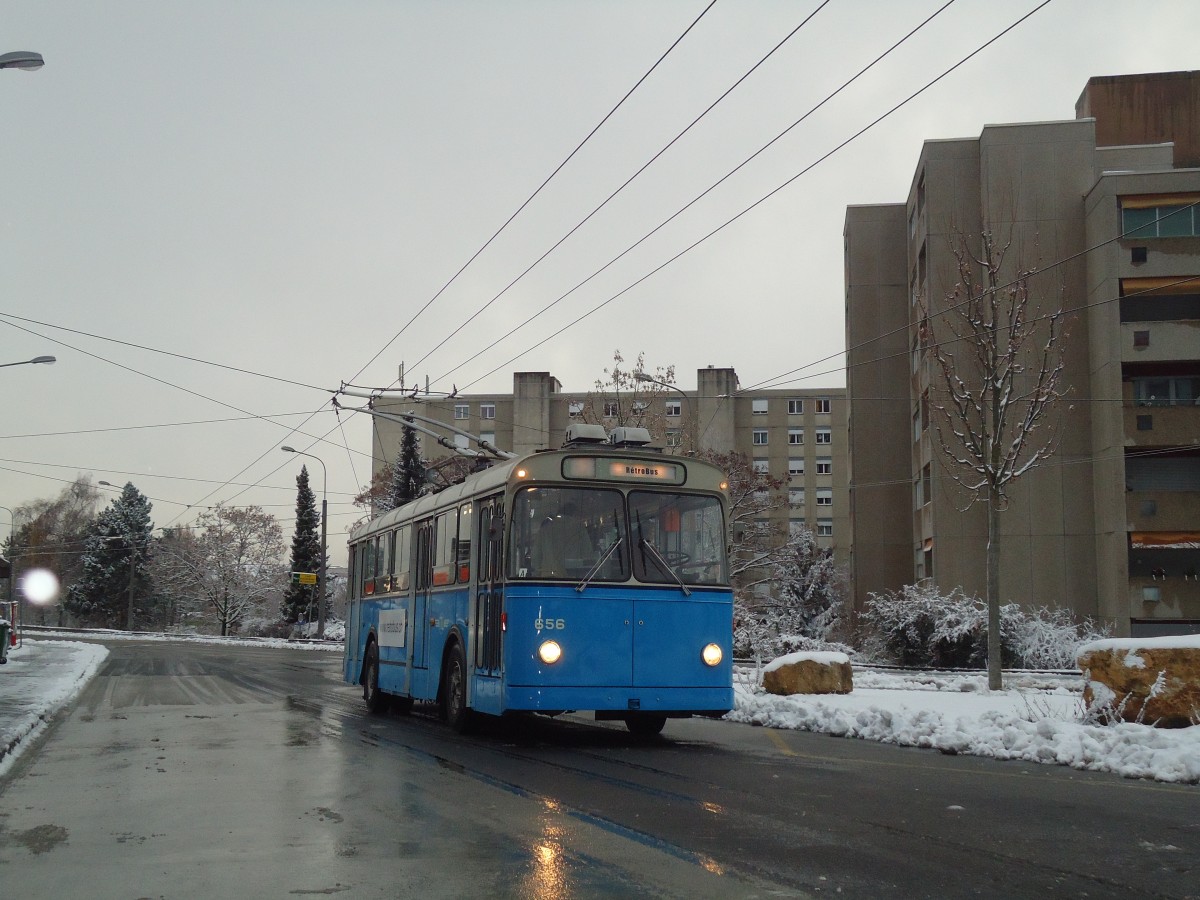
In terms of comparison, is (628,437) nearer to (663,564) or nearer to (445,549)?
(663,564)

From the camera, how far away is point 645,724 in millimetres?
15062

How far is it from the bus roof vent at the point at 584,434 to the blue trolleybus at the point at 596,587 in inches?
1.0

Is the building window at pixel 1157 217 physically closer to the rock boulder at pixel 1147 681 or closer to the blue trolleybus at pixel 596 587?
the rock boulder at pixel 1147 681

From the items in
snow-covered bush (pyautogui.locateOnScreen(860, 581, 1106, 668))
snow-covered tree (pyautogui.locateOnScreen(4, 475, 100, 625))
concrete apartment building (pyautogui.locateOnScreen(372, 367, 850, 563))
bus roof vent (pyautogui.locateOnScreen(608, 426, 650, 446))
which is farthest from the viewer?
snow-covered tree (pyautogui.locateOnScreen(4, 475, 100, 625))

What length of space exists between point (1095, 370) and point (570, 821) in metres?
36.1

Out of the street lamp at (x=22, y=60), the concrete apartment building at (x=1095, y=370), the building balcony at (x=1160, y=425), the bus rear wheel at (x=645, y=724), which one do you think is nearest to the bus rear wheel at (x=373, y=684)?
the bus rear wheel at (x=645, y=724)

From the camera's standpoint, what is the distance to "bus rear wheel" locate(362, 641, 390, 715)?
18.9 metres

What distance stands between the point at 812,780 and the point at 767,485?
39.9 meters

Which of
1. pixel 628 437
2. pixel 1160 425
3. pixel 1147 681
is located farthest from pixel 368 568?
pixel 1160 425

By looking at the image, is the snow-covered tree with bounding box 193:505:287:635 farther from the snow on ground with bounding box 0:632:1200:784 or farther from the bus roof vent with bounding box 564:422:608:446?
the bus roof vent with bounding box 564:422:608:446

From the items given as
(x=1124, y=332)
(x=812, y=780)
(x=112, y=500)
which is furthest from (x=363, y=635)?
(x=112, y=500)

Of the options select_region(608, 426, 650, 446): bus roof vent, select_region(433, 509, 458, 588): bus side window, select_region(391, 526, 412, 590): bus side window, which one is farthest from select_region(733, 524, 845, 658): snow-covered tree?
select_region(608, 426, 650, 446): bus roof vent

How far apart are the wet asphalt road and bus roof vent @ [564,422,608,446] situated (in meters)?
3.39

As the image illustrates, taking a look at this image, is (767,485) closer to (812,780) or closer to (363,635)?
(363,635)
